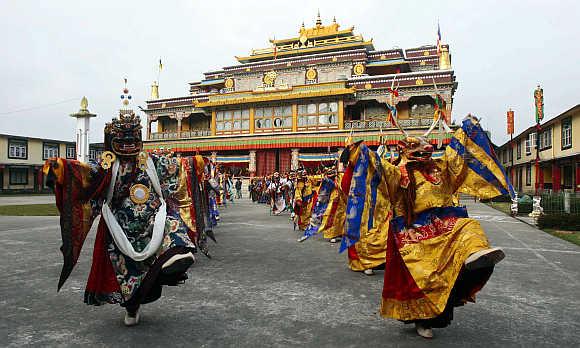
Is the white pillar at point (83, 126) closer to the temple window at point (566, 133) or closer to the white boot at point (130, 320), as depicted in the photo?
the white boot at point (130, 320)

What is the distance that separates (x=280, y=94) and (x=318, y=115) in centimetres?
359

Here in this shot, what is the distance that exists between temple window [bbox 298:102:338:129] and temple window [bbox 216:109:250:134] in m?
4.98

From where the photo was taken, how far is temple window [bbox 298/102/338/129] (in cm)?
2927

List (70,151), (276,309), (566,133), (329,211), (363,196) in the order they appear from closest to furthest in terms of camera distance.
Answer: (276,309), (363,196), (329,211), (566,133), (70,151)

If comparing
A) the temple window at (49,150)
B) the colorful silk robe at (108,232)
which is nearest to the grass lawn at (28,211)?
the colorful silk robe at (108,232)

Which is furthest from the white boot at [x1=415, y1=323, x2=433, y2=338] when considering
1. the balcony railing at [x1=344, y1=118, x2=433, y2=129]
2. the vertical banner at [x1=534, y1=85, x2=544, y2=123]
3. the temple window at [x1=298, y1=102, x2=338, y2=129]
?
the temple window at [x1=298, y1=102, x2=338, y2=129]

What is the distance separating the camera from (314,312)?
3.77m

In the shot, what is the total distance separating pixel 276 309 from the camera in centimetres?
386

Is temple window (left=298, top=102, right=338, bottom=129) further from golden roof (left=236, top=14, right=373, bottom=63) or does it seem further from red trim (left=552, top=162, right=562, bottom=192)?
red trim (left=552, top=162, right=562, bottom=192)

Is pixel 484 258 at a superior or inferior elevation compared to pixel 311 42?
inferior

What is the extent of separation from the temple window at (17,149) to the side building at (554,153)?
42709 millimetres

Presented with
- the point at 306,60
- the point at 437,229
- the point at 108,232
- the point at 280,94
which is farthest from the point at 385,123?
the point at 108,232

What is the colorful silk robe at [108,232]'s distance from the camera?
126 inches

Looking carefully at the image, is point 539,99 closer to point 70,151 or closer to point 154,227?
point 154,227
